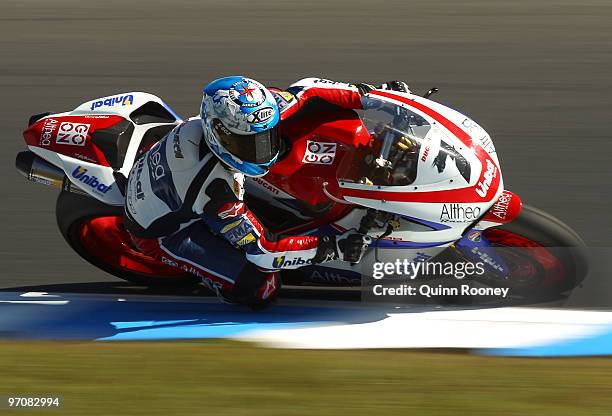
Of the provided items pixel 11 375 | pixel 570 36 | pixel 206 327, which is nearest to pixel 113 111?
pixel 206 327

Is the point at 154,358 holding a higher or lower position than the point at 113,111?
lower

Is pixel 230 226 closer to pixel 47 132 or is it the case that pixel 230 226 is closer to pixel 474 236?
pixel 474 236

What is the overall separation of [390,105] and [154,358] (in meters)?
1.86

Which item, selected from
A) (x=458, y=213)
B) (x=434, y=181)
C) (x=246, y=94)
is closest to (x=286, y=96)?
(x=246, y=94)

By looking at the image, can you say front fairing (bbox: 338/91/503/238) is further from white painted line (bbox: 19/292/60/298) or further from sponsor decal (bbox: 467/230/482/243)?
white painted line (bbox: 19/292/60/298)

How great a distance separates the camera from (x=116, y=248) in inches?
277

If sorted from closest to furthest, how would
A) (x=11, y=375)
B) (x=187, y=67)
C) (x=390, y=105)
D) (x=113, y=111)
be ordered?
(x=11, y=375) → (x=390, y=105) → (x=113, y=111) → (x=187, y=67)

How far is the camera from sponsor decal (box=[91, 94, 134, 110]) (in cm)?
705

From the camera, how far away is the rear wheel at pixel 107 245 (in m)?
6.93

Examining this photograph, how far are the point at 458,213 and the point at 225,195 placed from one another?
4.06 feet

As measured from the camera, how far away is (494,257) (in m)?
6.29

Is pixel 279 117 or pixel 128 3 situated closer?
pixel 279 117

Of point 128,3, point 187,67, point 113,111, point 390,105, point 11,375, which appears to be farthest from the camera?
point 128,3

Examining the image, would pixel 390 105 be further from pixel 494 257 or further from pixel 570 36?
pixel 570 36
